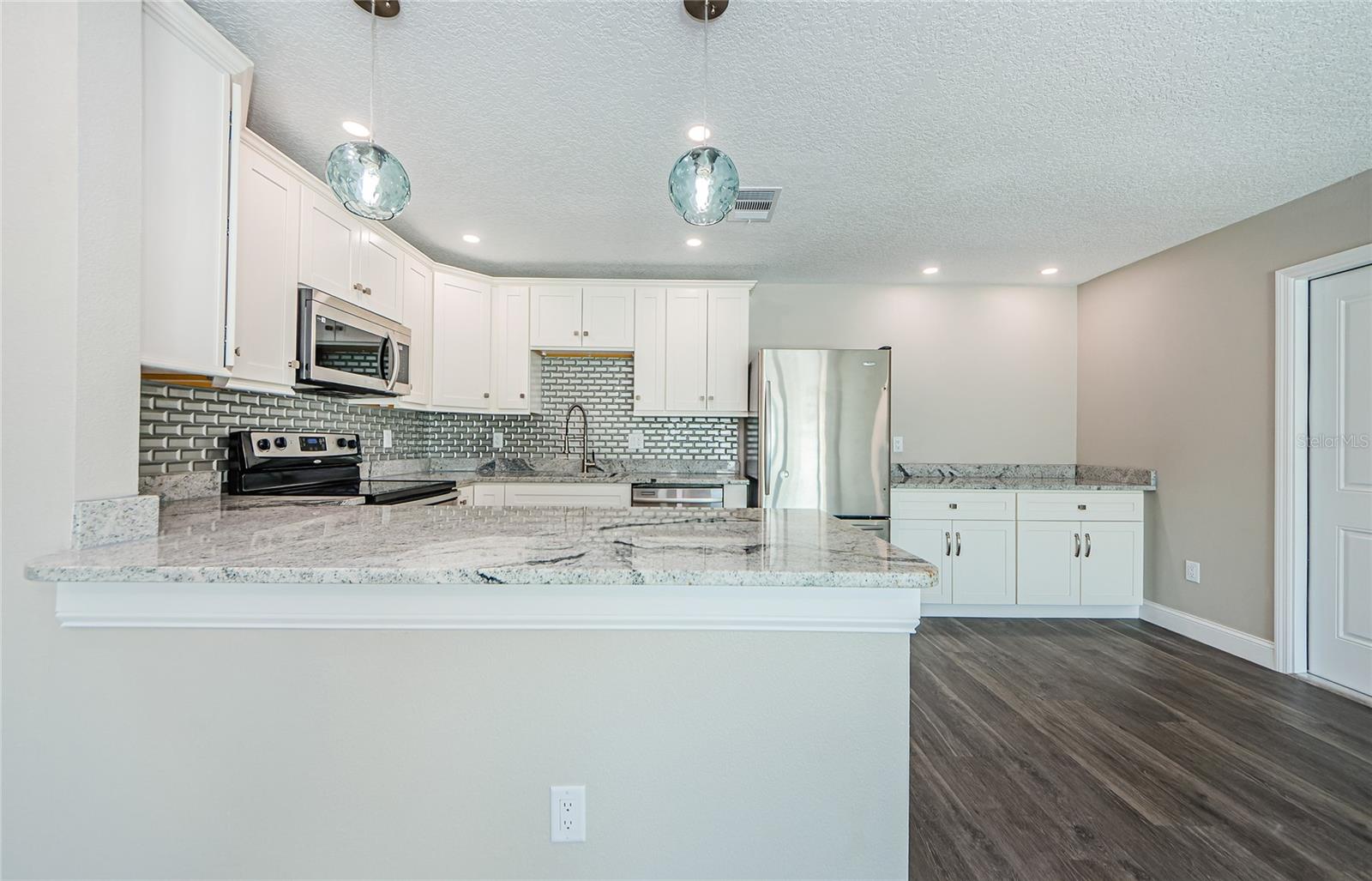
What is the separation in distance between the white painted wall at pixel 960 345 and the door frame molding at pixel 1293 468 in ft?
5.18

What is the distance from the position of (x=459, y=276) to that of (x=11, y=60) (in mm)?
2740

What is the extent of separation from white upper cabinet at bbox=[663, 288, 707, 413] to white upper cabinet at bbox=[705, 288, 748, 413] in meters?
0.05

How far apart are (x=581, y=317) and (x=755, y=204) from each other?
166cm

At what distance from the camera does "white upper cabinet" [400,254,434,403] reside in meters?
3.46

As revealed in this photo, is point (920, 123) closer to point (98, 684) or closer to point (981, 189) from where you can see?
point (981, 189)

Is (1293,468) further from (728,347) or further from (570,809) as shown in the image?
(570,809)

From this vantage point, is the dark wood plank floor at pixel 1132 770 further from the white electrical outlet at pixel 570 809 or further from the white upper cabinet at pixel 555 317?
the white upper cabinet at pixel 555 317

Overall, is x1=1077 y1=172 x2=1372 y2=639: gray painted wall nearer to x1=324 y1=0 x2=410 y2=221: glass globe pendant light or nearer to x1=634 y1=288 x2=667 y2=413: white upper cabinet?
x1=634 y1=288 x2=667 y2=413: white upper cabinet

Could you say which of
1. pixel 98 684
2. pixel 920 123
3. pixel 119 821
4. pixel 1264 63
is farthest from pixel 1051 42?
pixel 119 821

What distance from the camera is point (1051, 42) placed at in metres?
1.77

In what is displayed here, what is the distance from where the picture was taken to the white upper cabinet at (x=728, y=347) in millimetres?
4168

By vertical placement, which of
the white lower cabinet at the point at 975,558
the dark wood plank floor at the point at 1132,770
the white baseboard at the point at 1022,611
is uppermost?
the white lower cabinet at the point at 975,558

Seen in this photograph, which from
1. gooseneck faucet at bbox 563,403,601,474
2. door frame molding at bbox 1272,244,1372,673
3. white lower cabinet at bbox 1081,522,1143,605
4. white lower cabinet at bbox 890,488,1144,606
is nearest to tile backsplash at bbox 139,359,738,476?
gooseneck faucet at bbox 563,403,601,474

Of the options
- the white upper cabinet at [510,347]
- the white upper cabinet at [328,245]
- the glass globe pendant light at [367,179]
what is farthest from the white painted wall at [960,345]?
the glass globe pendant light at [367,179]
